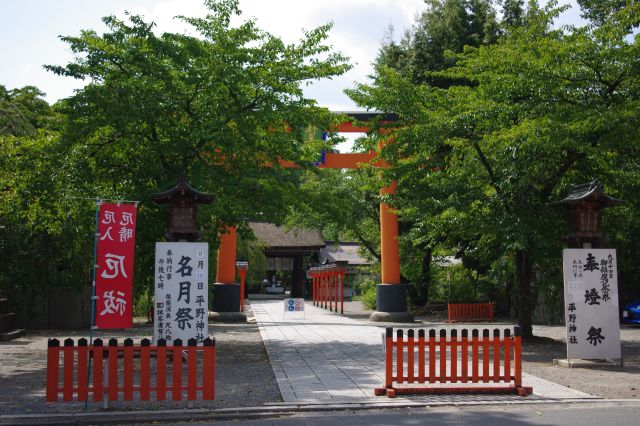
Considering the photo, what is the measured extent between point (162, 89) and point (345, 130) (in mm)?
10049

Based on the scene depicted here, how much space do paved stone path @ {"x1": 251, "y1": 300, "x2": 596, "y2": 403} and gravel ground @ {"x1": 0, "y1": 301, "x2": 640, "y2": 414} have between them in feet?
1.02

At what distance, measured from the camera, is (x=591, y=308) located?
12414 mm

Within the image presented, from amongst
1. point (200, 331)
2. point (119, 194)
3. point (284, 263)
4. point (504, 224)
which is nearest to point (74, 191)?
point (119, 194)

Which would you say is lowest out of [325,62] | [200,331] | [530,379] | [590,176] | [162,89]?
[530,379]

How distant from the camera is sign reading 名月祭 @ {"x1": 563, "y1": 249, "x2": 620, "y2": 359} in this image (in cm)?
1234

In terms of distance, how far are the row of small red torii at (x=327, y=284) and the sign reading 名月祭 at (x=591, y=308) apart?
719 inches

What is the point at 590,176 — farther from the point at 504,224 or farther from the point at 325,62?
the point at 325,62

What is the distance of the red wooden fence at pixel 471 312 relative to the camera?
2573 centimetres

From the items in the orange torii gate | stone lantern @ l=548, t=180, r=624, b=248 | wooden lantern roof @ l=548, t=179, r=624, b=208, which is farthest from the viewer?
the orange torii gate

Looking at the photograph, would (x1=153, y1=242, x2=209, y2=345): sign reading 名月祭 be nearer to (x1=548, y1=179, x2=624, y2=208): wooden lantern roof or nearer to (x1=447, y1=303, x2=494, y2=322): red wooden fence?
(x1=548, y1=179, x2=624, y2=208): wooden lantern roof

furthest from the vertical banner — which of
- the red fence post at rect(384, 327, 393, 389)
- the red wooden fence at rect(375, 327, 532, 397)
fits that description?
the red wooden fence at rect(375, 327, 532, 397)

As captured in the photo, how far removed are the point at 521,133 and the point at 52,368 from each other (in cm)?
975

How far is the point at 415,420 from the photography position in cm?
773

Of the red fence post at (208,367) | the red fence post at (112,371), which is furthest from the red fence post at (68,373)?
the red fence post at (208,367)
